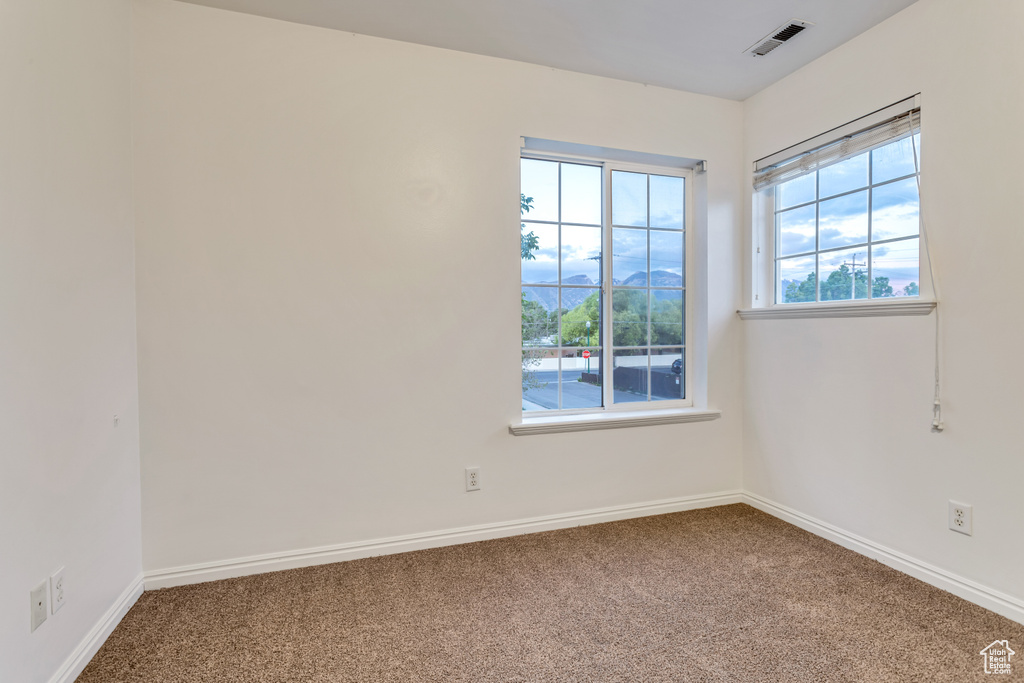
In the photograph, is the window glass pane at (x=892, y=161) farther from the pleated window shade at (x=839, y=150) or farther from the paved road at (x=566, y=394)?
the paved road at (x=566, y=394)

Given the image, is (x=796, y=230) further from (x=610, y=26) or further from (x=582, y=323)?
(x=610, y=26)

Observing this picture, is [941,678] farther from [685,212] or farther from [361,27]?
[361,27]

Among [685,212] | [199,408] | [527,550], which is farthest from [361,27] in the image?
[527,550]

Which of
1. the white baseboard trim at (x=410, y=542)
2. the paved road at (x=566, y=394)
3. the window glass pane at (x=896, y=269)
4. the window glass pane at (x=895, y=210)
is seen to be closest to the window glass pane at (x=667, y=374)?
the paved road at (x=566, y=394)

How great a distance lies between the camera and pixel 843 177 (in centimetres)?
272

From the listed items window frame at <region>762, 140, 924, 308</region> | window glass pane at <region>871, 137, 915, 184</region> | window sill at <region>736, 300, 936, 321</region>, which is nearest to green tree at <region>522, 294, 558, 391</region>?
window sill at <region>736, 300, 936, 321</region>

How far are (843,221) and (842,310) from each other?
0.50m

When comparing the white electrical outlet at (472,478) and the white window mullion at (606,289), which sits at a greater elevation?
the white window mullion at (606,289)

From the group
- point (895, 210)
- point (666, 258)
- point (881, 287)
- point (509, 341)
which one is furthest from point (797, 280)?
point (509, 341)

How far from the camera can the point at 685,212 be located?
10.9ft

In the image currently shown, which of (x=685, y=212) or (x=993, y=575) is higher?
(x=685, y=212)

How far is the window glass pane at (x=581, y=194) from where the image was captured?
3.06 metres

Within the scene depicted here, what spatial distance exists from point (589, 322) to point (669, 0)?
1.64 m

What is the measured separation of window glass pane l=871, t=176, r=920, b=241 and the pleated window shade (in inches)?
8.5
